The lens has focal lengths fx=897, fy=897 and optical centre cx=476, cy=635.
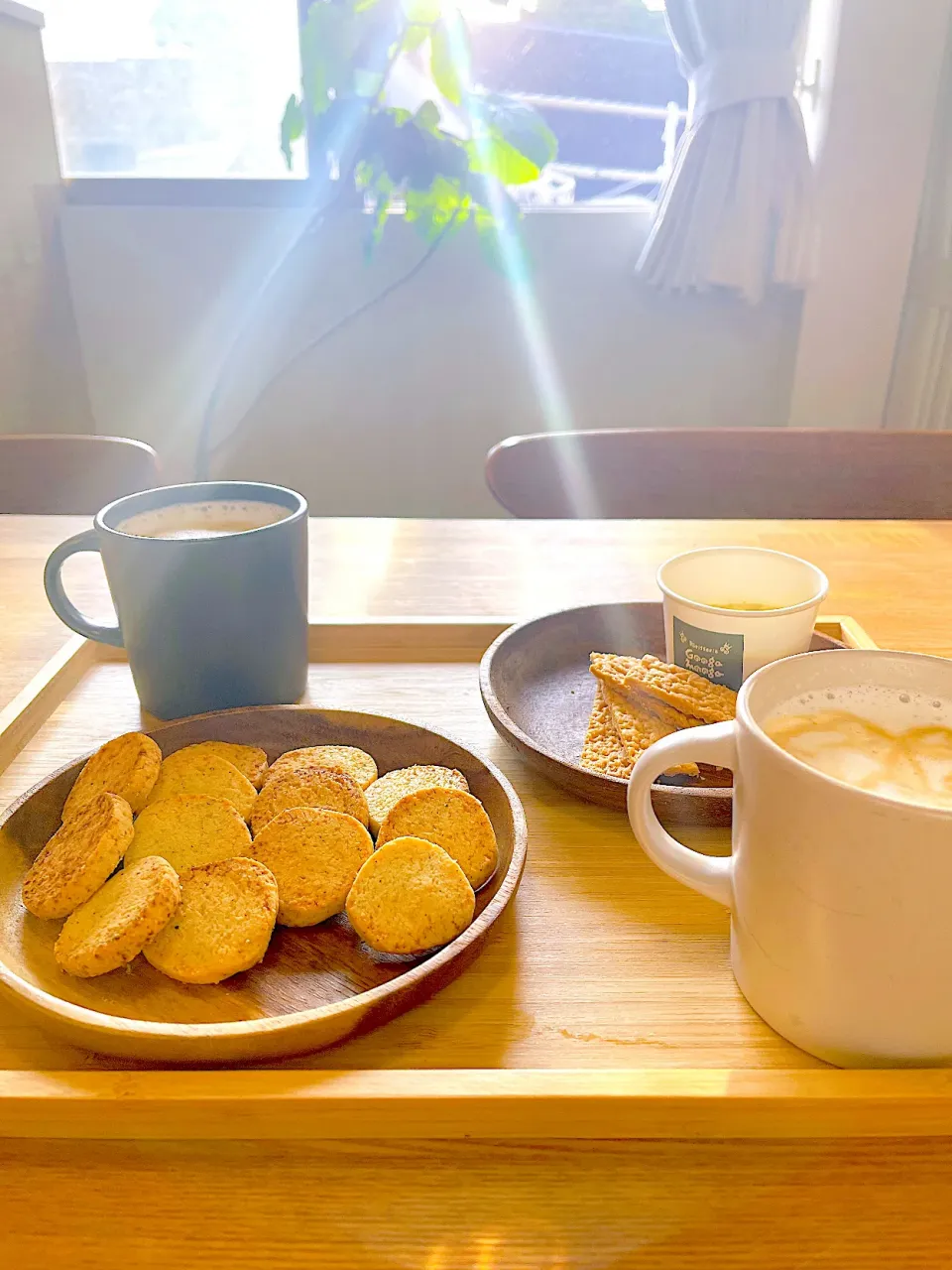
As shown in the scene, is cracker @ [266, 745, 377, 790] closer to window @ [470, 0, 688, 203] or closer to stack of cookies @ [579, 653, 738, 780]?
stack of cookies @ [579, 653, 738, 780]

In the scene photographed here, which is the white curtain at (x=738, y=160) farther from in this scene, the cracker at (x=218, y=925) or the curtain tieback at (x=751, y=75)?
the cracker at (x=218, y=925)

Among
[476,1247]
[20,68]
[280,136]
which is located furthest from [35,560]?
[20,68]

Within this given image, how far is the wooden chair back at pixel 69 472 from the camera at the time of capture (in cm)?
148

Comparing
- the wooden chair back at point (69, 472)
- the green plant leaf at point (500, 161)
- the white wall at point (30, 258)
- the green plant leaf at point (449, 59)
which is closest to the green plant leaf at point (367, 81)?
the green plant leaf at point (449, 59)

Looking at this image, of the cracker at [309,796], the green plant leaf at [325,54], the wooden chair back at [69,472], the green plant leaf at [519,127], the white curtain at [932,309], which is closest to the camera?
the cracker at [309,796]

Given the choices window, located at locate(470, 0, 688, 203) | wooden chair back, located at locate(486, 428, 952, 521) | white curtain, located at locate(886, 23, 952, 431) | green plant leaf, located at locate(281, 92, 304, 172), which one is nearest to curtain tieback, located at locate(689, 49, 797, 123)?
window, located at locate(470, 0, 688, 203)

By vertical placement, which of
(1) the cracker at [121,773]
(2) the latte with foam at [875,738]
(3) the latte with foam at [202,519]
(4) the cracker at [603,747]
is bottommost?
(4) the cracker at [603,747]

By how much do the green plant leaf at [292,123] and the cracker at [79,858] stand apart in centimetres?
195

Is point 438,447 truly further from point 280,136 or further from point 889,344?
point 889,344

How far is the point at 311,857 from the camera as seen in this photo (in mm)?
517

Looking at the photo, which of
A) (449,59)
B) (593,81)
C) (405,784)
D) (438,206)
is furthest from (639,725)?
(593,81)

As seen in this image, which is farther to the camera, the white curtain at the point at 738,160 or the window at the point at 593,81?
the window at the point at 593,81

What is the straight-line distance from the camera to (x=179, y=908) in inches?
18.9

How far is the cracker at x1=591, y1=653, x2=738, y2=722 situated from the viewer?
27.0 inches
